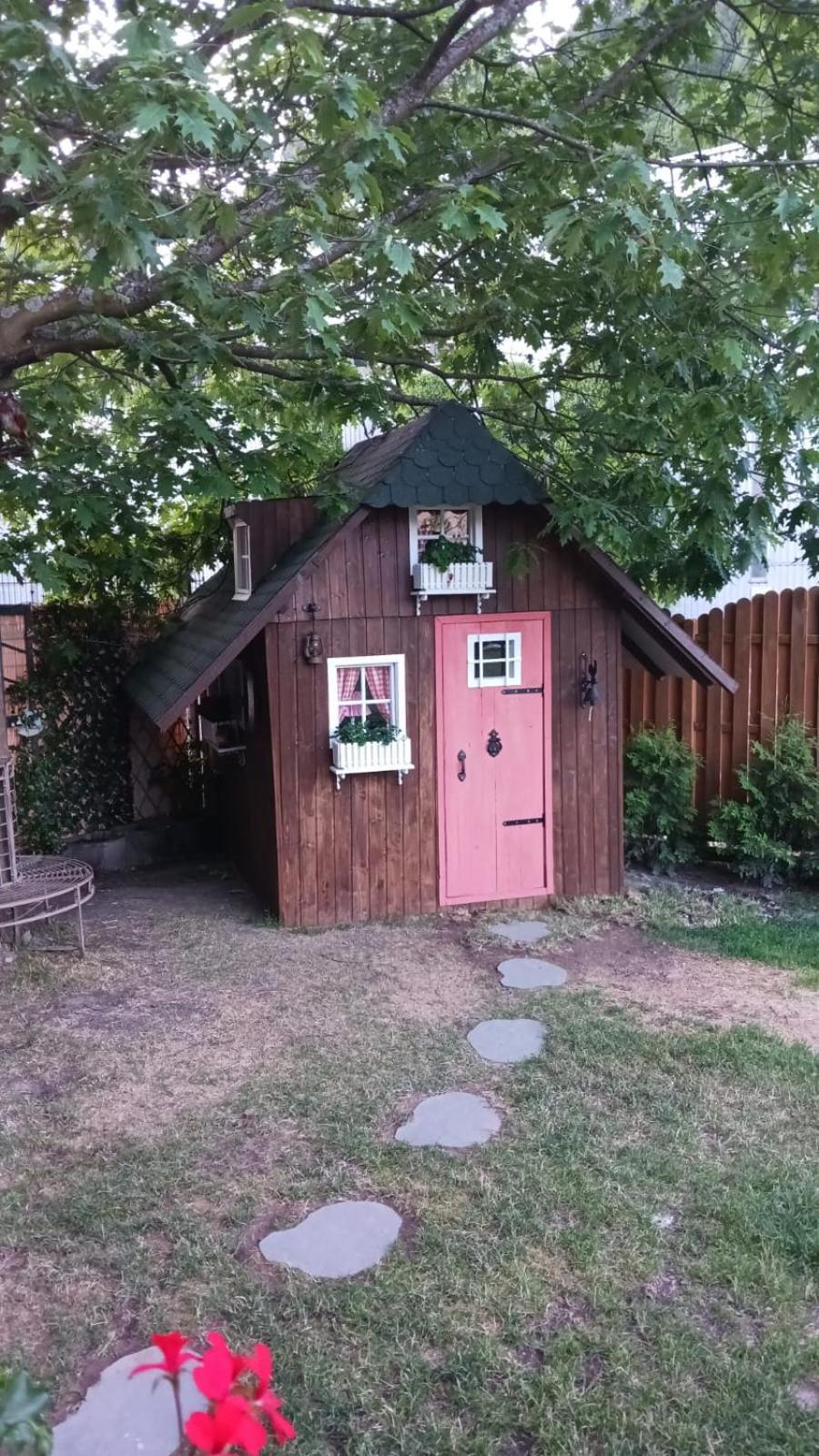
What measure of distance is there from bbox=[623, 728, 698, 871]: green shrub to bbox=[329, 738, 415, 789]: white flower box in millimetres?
2048

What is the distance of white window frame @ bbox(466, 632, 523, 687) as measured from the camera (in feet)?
23.7

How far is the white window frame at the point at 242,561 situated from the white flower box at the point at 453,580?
3.90 ft

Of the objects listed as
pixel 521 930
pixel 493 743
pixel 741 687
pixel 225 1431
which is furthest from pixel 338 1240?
pixel 741 687

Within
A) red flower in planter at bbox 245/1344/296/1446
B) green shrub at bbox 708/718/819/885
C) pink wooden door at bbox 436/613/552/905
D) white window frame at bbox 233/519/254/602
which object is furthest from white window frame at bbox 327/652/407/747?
red flower in planter at bbox 245/1344/296/1446

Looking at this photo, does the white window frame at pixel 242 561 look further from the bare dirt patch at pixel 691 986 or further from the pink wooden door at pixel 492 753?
the bare dirt patch at pixel 691 986

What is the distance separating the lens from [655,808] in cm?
Answer: 818

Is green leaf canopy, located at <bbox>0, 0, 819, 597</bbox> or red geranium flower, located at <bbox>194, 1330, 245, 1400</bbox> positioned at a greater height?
green leaf canopy, located at <bbox>0, 0, 819, 597</bbox>

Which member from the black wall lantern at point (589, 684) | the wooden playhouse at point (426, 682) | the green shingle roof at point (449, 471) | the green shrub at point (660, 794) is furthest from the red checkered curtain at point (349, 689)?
the green shrub at point (660, 794)

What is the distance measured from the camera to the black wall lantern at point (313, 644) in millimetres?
6816

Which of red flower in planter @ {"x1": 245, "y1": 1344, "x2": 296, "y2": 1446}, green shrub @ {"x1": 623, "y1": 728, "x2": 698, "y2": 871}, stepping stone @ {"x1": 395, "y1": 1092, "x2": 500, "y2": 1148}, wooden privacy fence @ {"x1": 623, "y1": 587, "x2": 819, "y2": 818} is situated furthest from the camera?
green shrub @ {"x1": 623, "y1": 728, "x2": 698, "y2": 871}

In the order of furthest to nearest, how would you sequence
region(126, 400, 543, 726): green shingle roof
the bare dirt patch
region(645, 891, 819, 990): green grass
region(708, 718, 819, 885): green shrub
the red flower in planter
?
region(708, 718, 819, 885): green shrub → region(126, 400, 543, 726): green shingle roof → region(645, 891, 819, 990): green grass → the bare dirt patch → the red flower in planter

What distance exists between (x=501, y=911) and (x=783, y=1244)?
4.10 m

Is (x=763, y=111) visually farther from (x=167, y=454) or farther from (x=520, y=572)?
(x=167, y=454)

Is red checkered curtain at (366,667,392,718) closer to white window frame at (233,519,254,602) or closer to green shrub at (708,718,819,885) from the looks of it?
white window frame at (233,519,254,602)
